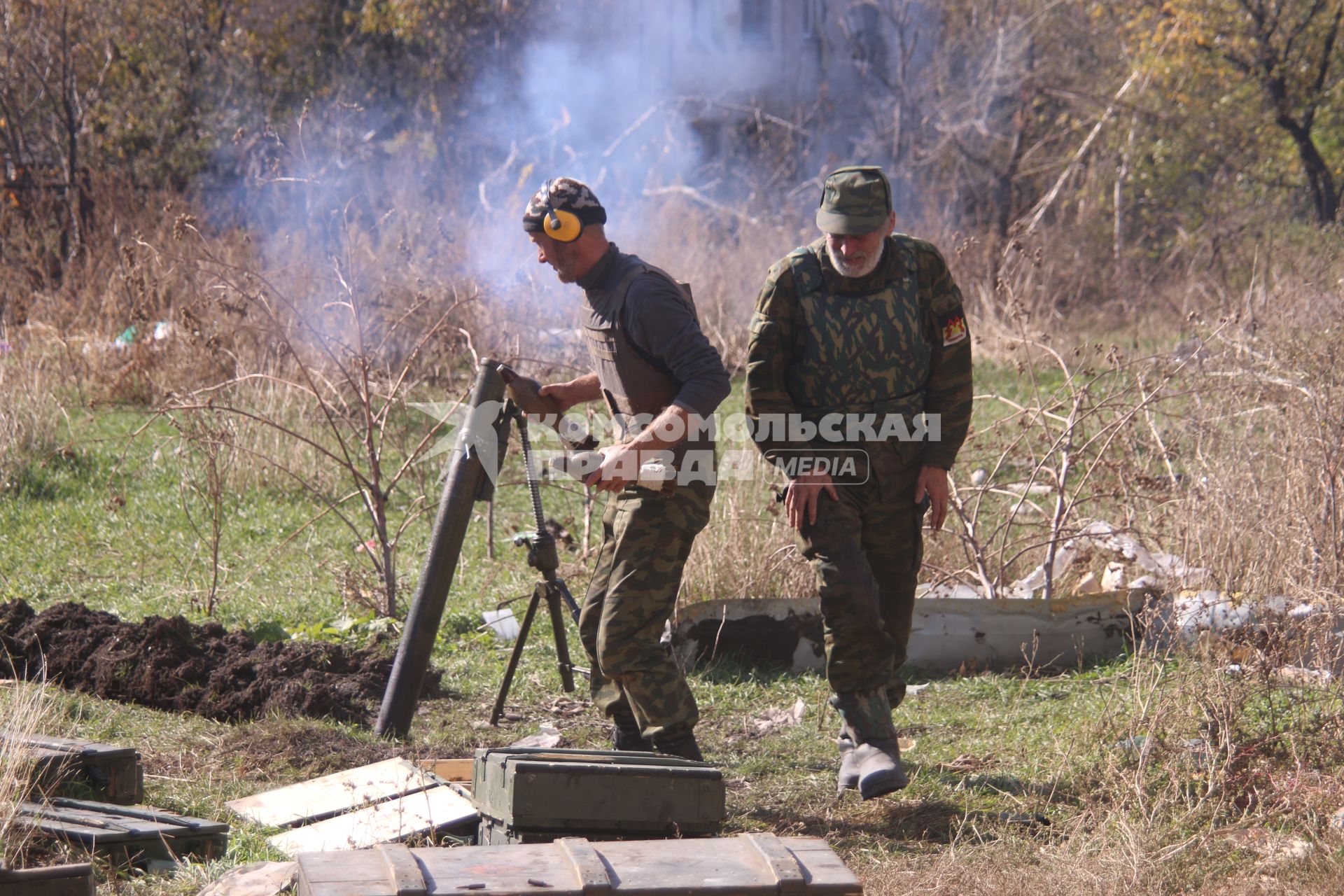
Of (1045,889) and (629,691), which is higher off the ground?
(629,691)

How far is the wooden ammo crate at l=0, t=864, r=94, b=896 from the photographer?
287cm

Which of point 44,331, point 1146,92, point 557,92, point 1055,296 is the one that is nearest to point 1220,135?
point 1146,92

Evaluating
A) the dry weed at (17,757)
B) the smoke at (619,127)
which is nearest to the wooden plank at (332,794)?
the dry weed at (17,757)

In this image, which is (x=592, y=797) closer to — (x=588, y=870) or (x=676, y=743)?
(x=588, y=870)

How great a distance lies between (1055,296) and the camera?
47.3 feet

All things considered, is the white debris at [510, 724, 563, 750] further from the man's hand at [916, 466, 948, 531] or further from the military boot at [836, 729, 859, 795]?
the man's hand at [916, 466, 948, 531]

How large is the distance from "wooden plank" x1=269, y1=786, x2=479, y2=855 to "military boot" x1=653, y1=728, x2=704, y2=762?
0.69 m

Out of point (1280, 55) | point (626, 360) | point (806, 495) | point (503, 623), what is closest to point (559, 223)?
point (626, 360)

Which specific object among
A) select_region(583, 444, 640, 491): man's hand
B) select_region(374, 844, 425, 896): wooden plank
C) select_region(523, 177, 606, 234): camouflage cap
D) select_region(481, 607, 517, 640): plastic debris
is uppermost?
select_region(523, 177, 606, 234): camouflage cap

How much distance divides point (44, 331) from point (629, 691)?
9455 mm

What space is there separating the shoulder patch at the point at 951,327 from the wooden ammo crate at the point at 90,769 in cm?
297

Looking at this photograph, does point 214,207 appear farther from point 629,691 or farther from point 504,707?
point 629,691

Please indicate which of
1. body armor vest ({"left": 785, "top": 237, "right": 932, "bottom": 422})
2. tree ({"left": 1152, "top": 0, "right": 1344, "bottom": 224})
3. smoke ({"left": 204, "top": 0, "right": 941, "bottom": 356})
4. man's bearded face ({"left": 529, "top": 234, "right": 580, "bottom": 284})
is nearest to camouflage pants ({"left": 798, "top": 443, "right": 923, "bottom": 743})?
body armor vest ({"left": 785, "top": 237, "right": 932, "bottom": 422})

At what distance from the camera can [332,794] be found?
416 centimetres
